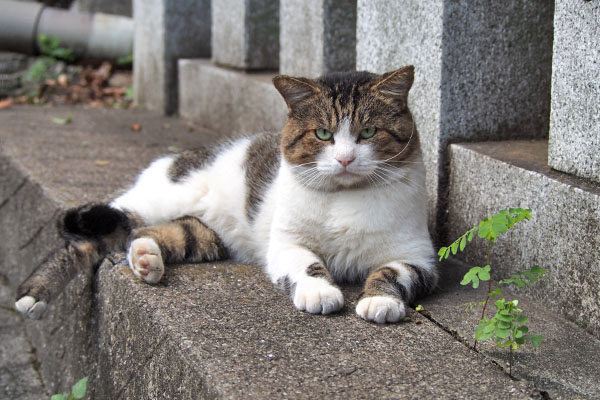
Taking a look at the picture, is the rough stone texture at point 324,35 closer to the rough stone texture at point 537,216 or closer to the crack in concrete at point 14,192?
the rough stone texture at point 537,216

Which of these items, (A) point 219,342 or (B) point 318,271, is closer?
(A) point 219,342

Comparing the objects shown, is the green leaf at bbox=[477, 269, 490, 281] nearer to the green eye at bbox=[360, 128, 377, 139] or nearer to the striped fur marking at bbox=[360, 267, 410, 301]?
the striped fur marking at bbox=[360, 267, 410, 301]

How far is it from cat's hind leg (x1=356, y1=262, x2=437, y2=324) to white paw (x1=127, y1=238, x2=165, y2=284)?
0.81 meters

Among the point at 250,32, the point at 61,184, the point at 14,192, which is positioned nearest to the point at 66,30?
the point at 250,32

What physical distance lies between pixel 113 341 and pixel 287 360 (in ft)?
3.26

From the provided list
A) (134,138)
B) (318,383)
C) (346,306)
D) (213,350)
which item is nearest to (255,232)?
(346,306)

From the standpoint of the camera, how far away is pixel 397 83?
264 centimetres

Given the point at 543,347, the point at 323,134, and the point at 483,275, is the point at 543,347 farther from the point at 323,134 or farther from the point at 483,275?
the point at 323,134

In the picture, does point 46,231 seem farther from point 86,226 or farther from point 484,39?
point 484,39

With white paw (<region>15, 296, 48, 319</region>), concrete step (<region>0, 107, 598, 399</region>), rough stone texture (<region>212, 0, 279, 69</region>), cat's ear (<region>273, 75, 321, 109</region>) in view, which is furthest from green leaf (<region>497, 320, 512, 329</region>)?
rough stone texture (<region>212, 0, 279, 69</region>)

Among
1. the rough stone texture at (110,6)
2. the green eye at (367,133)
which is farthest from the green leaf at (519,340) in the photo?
the rough stone texture at (110,6)

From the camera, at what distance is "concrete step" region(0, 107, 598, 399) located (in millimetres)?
1963

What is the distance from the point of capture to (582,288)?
2398mm

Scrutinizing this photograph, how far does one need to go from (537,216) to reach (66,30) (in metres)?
7.27
